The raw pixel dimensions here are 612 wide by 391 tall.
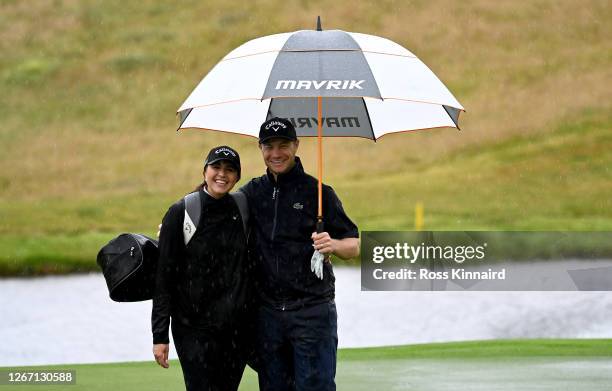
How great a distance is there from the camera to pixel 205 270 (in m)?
4.95

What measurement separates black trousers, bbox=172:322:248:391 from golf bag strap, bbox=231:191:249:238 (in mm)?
449

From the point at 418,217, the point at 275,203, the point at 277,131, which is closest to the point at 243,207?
the point at 275,203

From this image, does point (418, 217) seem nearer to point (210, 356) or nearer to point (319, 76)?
point (319, 76)

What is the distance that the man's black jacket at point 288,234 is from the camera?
506cm

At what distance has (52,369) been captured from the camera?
9.77 metres

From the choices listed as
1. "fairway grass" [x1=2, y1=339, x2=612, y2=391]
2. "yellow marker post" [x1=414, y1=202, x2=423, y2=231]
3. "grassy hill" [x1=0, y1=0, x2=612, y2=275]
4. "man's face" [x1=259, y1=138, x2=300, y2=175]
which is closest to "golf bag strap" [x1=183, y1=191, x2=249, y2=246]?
"man's face" [x1=259, y1=138, x2=300, y2=175]

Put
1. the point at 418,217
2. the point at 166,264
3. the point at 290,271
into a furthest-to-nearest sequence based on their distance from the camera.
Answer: the point at 418,217, the point at 290,271, the point at 166,264

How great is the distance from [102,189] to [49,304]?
52.6 ft

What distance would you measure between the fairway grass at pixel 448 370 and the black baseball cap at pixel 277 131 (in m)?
3.49

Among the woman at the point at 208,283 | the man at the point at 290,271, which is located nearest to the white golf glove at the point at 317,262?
the man at the point at 290,271

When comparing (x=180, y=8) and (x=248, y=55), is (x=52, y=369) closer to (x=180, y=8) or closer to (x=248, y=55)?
(x=248, y=55)

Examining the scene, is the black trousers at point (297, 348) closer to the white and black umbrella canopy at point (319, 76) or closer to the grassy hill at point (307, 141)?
the white and black umbrella canopy at point (319, 76)

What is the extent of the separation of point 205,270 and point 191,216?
0.24 metres

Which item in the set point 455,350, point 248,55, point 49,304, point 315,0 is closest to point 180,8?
point 315,0
